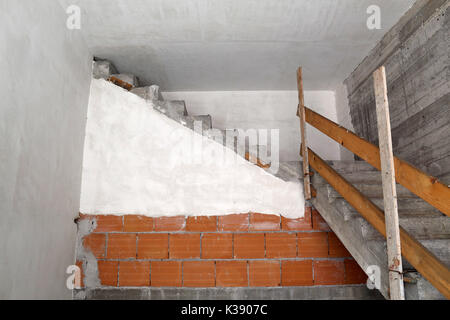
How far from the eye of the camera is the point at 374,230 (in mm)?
2100

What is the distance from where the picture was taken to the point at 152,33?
3.27 m

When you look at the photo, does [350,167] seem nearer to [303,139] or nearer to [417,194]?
[303,139]

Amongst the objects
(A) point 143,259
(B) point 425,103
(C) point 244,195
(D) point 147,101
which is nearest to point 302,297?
(C) point 244,195

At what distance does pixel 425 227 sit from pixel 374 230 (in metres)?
0.37

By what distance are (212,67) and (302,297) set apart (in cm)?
272

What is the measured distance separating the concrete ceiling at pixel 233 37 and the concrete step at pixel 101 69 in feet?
0.28

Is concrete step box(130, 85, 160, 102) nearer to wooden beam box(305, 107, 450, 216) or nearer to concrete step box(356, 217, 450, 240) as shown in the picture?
wooden beam box(305, 107, 450, 216)

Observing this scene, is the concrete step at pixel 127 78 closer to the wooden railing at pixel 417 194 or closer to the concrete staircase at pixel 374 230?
the concrete staircase at pixel 374 230

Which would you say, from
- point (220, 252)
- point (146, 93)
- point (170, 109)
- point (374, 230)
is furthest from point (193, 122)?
point (374, 230)

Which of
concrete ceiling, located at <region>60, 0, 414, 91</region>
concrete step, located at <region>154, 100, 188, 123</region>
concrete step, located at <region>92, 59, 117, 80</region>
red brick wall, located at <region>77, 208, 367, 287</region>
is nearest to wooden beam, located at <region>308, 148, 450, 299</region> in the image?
red brick wall, located at <region>77, 208, 367, 287</region>

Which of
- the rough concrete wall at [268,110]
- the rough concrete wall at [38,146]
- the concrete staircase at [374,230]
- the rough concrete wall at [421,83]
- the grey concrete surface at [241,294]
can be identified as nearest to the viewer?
the concrete staircase at [374,230]

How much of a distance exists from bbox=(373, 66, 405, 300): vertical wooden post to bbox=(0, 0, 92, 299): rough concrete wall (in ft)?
7.28

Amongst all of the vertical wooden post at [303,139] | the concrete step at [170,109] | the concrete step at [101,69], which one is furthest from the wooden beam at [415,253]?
the concrete step at [101,69]

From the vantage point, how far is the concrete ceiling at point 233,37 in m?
2.94
